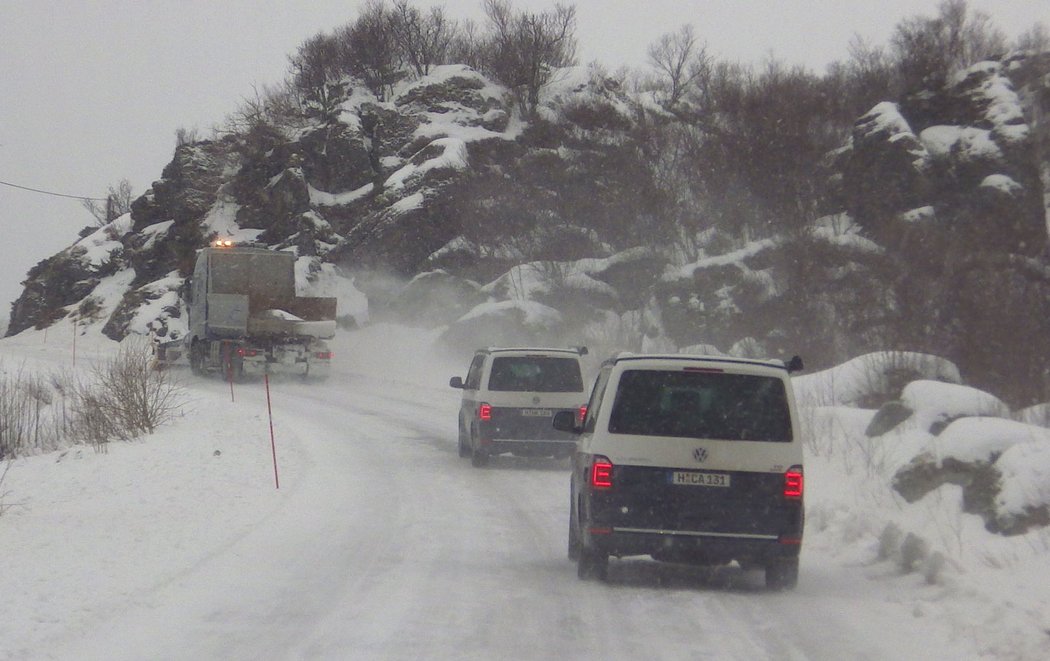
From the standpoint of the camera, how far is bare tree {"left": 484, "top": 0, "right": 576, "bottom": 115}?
6394 cm

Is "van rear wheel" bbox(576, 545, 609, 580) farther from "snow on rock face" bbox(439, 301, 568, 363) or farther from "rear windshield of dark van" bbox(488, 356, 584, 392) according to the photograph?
"snow on rock face" bbox(439, 301, 568, 363)

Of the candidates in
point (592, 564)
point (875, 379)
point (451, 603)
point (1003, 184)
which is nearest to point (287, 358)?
point (875, 379)

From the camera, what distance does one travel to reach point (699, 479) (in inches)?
341

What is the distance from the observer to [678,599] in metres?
8.52

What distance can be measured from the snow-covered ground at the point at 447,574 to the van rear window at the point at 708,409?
1289 mm

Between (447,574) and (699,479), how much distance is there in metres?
2.33

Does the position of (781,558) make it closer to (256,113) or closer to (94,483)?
(94,483)

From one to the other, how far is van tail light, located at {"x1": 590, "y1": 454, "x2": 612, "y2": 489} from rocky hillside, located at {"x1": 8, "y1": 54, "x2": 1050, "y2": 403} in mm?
14302

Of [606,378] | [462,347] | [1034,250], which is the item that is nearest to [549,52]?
[462,347]

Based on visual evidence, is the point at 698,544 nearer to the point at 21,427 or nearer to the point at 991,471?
the point at 991,471

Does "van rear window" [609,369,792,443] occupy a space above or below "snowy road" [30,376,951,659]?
above

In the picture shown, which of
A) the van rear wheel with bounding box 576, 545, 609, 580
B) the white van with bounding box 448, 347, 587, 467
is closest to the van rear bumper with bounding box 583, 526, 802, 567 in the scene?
the van rear wheel with bounding box 576, 545, 609, 580

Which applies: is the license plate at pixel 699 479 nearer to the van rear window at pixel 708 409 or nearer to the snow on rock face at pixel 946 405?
the van rear window at pixel 708 409

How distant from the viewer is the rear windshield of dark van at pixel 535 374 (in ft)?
57.5
